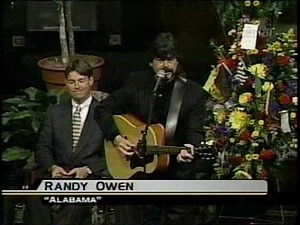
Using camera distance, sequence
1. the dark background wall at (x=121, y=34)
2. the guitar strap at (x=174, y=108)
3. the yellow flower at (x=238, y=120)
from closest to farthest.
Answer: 1. the dark background wall at (x=121, y=34)
2. the guitar strap at (x=174, y=108)
3. the yellow flower at (x=238, y=120)

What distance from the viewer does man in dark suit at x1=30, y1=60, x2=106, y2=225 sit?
6.48 m

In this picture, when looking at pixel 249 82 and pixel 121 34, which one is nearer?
pixel 121 34

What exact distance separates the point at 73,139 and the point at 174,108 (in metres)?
0.75

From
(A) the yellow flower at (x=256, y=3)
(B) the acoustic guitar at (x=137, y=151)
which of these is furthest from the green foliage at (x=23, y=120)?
(A) the yellow flower at (x=256, y=3)

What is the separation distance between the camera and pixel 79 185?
6.46 m

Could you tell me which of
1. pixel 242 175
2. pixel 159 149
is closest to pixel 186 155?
pixel 159 149

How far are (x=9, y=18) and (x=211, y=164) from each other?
174cm

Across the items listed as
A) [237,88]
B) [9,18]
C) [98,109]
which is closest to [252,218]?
[237,88]

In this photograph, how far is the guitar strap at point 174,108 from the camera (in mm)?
6480

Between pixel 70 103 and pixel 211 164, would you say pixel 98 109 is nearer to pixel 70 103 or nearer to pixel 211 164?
pixel 70 103

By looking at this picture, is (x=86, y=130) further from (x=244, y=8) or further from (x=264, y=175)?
(x=244, y=8)

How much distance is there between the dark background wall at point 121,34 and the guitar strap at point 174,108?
12cm

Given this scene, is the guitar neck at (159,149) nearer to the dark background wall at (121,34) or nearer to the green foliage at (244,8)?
the dark background wall at (121,34)

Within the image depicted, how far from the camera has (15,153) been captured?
255 inches
